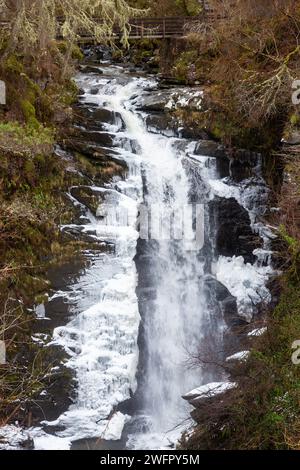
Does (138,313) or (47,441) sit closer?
(47,441)

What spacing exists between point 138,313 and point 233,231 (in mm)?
3615

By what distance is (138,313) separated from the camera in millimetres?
11203

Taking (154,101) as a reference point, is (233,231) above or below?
below

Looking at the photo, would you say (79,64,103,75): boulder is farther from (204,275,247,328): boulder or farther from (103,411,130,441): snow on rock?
(103,411,130,441): snow on rock

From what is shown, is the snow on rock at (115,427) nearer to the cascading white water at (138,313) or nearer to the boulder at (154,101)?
the cascading white water at (138,313)

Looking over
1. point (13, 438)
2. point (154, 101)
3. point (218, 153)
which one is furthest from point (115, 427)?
point (154, 101)

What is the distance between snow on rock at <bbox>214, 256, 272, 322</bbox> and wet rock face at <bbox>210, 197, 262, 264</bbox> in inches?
8.3

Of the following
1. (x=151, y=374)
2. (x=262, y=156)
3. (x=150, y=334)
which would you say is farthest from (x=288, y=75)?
(x=151, y=374)

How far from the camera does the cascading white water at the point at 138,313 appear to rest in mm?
10000

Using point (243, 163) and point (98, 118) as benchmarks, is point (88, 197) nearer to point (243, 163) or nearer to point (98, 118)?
point (98, 118)

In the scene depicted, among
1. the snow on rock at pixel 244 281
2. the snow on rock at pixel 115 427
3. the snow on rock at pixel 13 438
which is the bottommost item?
the snow on rock at pixel 115 427

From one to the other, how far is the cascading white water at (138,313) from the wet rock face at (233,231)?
379mm

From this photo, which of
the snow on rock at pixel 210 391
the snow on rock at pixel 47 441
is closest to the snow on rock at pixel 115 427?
the snow on rock at pixel 47 441

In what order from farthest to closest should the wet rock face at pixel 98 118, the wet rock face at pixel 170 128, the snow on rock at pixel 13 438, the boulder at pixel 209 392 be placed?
the wet rock face at pixel 98 118 → the wet rock face at pixel 170 128 → the boulder at pixel 209 392 → the snow on rock at pixel 13 438
